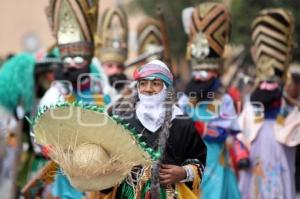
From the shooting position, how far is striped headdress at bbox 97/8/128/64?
12.3 meters

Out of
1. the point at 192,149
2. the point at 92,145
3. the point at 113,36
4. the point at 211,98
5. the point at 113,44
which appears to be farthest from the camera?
the point at 113,36

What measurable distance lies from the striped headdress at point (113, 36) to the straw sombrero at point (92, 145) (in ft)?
19.9

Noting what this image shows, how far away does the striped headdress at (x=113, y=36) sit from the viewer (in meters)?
12.3

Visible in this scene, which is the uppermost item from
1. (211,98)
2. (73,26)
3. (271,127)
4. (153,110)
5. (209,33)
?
(73,26)

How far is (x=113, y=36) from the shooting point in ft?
41.4

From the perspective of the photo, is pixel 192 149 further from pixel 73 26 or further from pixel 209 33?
pixel 209 33

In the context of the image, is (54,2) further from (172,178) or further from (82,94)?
(172,178)

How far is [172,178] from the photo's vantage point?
638 centimetres

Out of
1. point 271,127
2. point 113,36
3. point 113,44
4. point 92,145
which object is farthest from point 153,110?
point 113,36

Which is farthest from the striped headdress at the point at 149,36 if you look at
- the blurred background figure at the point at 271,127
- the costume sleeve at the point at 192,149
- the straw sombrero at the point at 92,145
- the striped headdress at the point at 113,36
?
the straw sombrero at the point at 92,145

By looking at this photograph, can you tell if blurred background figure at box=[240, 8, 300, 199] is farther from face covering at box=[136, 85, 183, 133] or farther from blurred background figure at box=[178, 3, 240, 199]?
face covering at box=[136, 85, 183, 133]

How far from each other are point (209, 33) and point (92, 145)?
438cm

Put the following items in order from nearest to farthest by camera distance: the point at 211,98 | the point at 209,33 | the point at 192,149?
the point at 192,149
the point at 211,98
the point at 209,33

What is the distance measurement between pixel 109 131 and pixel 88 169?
0.91ft
